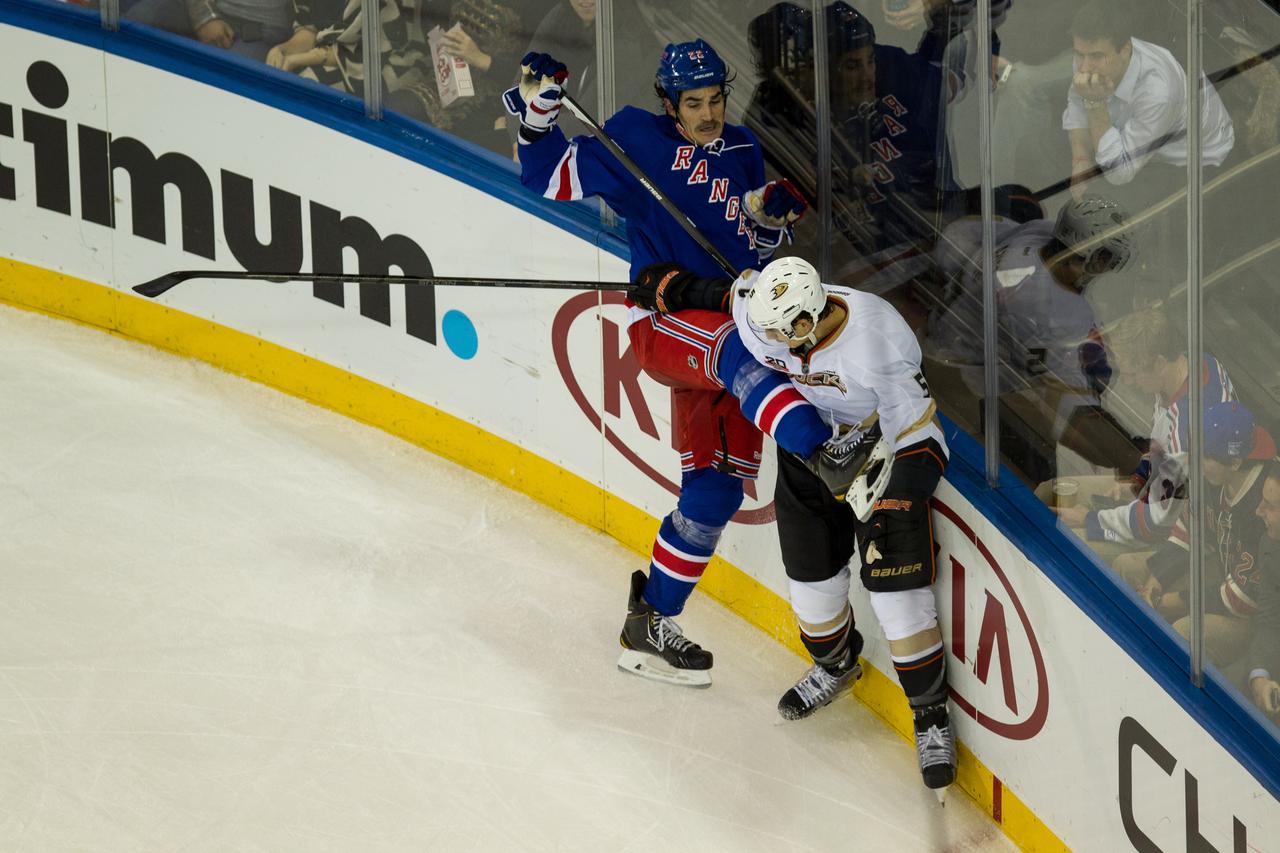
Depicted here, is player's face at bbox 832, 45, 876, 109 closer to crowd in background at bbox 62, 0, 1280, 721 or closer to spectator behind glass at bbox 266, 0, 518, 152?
crowd in background at bbox 62, 0, 1280, 721

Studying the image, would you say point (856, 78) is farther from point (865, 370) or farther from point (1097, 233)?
point (1097, 233)

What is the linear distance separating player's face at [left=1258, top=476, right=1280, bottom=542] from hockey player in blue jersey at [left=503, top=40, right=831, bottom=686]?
131 centimetres

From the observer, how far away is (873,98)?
398 centimetres

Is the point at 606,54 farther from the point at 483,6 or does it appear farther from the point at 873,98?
the point at 873,98

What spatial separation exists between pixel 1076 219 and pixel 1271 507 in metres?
Result: 0.74

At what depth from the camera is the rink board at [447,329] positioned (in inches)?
142

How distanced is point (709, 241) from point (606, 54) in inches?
31.4

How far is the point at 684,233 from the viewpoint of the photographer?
13.6ft

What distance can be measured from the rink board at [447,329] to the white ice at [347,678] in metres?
0.17

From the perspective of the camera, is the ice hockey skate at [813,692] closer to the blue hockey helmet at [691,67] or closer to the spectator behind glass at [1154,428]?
the spectator behind glass at [1154,428]

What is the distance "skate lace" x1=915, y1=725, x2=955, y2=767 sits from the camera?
12.6 feet

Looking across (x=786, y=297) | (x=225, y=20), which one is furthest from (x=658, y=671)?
(x=225, y=20)

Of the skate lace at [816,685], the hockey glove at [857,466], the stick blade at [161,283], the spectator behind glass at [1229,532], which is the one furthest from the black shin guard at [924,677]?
the stick blade at [161,283]

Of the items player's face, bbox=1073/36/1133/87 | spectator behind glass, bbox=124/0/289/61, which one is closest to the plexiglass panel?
player's face, bbox=1073/36/1133/87
